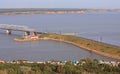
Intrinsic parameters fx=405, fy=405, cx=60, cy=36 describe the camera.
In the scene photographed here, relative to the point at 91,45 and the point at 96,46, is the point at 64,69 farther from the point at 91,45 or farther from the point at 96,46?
the point at 91,45

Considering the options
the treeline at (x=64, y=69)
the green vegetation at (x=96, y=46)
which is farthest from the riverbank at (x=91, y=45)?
the treeline at (x=64, y=69)

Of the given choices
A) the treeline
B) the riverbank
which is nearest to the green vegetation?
the riverbank

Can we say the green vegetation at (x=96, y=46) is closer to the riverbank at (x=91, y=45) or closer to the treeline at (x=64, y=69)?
the riverbank at (x=91, y=45)

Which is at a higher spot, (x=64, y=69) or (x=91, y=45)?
(x=64, y=69)

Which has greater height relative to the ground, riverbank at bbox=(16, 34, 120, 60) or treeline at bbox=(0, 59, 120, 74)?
treeline at bbox=(0, 59, 120, 74)

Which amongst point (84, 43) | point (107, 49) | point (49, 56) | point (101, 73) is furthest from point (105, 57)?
point (101, 73)

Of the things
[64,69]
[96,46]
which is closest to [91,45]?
[96,46]

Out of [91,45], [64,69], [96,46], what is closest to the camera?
[64,69]

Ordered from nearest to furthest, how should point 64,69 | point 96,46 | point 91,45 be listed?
1. point 64,69
2. point 96,46
3. point 91,45

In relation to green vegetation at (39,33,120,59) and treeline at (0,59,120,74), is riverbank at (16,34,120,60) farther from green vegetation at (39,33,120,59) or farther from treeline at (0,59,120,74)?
treeline at (0,59,120,74)

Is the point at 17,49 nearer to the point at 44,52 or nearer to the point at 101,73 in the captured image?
the point at 44,52
